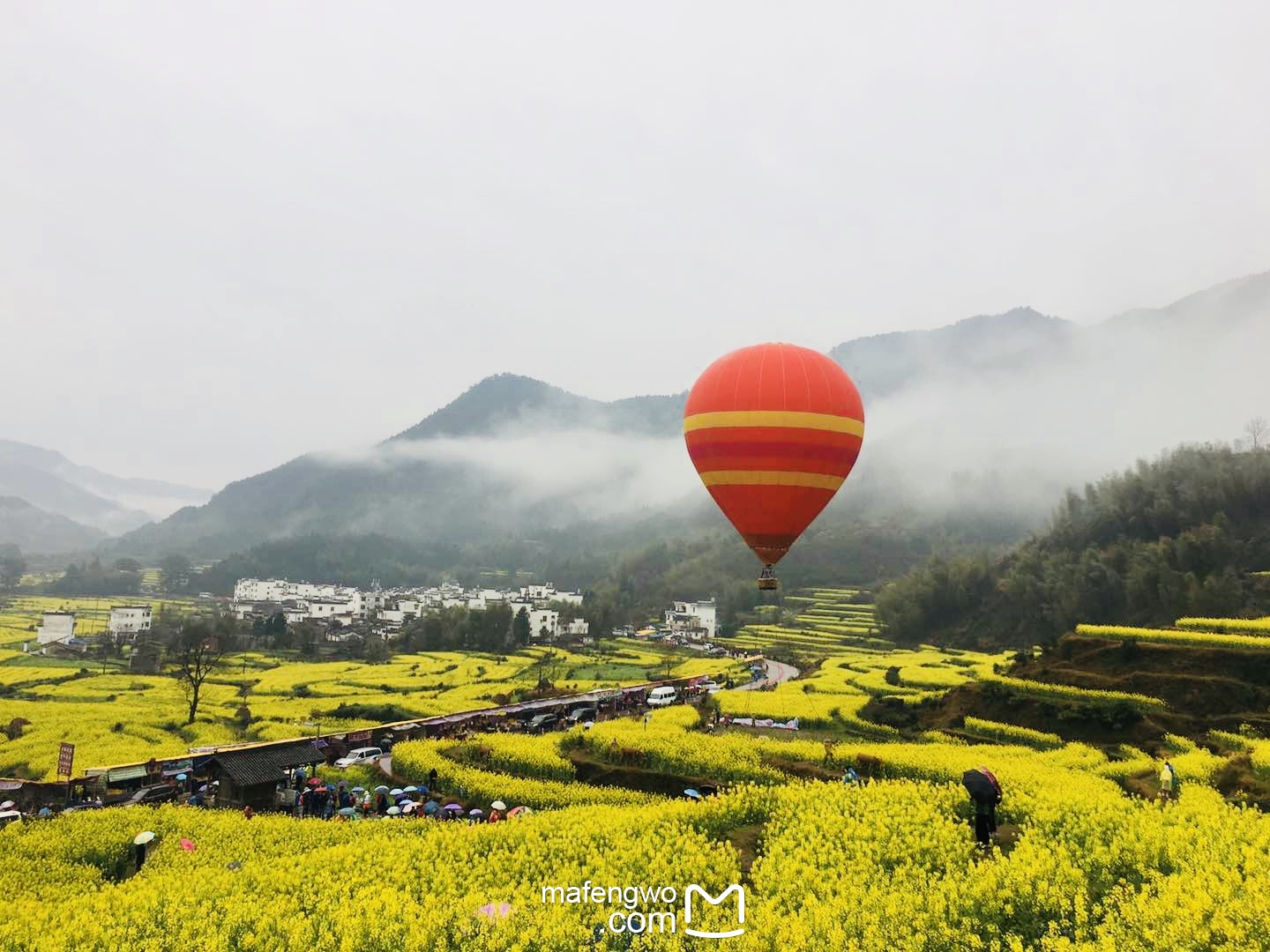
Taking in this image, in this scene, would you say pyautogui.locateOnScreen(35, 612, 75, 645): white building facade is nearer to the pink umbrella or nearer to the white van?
the white van

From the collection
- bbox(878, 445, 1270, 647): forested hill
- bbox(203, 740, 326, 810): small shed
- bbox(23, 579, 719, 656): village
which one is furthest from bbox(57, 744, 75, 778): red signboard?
bbox(878, 445, 1270, 647): forested hill

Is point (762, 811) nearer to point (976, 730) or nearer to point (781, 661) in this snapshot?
point (976, 730)

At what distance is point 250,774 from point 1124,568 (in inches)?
2153

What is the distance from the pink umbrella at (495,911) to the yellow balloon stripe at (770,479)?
1162 cm

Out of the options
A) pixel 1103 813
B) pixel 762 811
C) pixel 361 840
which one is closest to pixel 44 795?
pixel 361 840

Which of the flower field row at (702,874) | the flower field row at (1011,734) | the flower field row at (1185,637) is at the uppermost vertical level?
the flower field row at (1185,637)

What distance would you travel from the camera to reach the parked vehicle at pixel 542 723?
29003mm

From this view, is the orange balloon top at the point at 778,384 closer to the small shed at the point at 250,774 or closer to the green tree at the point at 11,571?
the small shed at the point at 250,774

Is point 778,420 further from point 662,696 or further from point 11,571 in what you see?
point 11,571

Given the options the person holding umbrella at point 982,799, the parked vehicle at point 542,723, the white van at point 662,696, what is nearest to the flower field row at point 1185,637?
the white van at point 662,696

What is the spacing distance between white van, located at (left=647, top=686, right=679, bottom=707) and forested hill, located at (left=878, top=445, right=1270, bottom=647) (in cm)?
2949

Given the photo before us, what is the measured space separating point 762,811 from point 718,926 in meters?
5.38

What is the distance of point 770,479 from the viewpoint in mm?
17984

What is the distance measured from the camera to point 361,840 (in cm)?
1177
